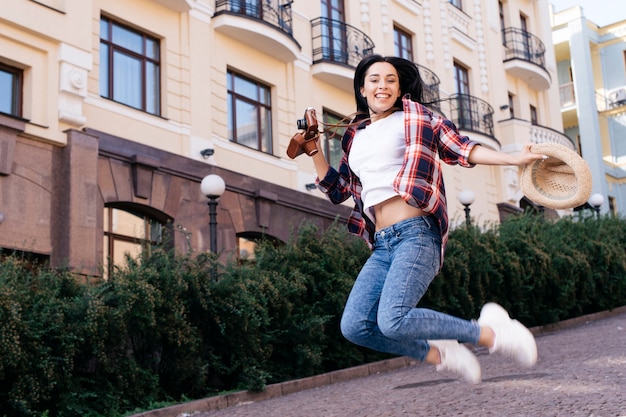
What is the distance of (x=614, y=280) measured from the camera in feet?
63.7

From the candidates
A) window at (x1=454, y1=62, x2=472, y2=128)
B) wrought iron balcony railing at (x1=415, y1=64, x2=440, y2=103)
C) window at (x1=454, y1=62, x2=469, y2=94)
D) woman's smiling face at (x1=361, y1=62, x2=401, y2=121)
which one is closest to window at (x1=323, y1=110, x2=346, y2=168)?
wrought iron balcony railing at (x1=415, y1=64, x2=440, y2=103)

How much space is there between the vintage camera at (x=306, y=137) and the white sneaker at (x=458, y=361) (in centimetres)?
132

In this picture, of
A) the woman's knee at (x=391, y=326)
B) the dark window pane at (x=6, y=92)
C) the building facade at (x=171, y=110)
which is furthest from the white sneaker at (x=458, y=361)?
the dark window pane at (x=6, y=92)

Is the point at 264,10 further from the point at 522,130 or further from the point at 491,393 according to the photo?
the point at 491,393

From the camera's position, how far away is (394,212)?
197 inches

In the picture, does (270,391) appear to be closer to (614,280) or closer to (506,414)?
(506,414)

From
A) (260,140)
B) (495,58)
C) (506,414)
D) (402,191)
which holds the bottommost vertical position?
(506,414)

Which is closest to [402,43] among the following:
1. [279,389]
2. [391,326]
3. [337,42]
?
[337,42]

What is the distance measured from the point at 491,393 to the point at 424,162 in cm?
466

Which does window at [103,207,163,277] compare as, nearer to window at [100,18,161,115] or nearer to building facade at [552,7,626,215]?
window at [100,18,161,115]

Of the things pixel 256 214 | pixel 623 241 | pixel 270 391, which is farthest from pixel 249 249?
pixel 623 241

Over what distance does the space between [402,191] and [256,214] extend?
1360 cm

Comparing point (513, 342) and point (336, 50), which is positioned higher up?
point (336, 50)

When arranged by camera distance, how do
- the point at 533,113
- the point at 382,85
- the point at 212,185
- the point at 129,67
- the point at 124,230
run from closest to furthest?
1. the point at 382,85
2. the point at 212,185
3. the point at 124,230
4. the point at 129,67
5. the point at 533,113
